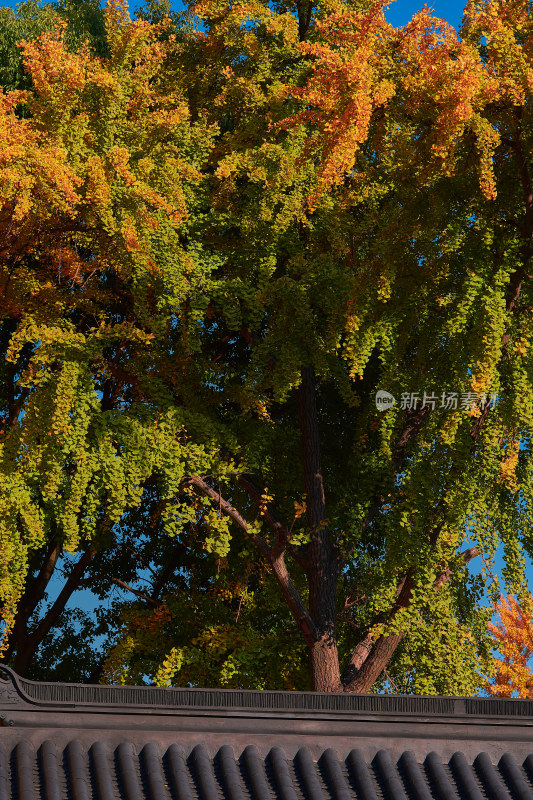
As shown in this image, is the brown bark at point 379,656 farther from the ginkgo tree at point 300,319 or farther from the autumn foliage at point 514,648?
the autumn foliage at point 514,648

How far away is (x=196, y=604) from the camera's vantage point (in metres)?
13.3

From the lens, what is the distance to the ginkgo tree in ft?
33.3

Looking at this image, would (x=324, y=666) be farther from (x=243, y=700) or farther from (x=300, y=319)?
(x=243, y=700)

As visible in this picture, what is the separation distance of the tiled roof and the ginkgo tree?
5.03m

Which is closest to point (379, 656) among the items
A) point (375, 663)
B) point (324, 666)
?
point (375, 663)

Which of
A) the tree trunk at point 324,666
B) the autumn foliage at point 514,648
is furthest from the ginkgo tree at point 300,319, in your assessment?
the autumn foliage at point 514,648

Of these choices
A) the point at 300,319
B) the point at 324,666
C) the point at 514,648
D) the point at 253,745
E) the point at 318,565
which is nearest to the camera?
the point at 253,745

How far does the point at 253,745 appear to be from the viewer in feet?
16.7

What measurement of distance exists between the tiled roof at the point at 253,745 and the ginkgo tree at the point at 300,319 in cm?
503

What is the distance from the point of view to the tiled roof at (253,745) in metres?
4.89

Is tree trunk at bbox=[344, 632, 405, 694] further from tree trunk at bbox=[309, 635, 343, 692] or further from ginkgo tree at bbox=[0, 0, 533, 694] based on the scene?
tree trunk at bbox=[309, 635, 343, 692]

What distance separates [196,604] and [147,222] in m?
5.62

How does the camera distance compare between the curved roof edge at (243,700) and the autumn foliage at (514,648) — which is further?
the autumn foliage at (514,648)

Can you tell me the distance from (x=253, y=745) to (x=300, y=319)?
678cm
